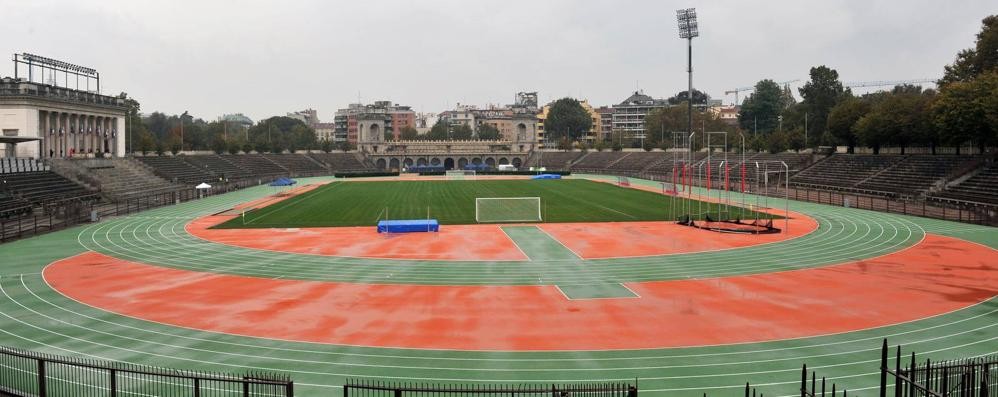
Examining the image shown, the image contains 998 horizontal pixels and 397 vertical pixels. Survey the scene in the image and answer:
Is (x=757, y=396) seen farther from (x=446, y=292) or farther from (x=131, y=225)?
(x=131, y=225)

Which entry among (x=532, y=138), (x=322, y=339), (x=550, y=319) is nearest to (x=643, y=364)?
(x=550, y=319)

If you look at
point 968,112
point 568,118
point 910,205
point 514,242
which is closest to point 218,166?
point 514,242

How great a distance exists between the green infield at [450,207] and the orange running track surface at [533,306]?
1968 centimetres

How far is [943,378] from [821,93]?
375 ft

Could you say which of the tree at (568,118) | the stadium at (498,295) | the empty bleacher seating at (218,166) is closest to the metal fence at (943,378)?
the stadium at (498,295)

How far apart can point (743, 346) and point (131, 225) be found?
4071cm

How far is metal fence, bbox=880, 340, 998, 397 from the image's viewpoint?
11352 mm

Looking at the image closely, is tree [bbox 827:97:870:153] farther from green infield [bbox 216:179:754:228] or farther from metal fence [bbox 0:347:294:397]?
metal fence [bbox 0:347:294:397]

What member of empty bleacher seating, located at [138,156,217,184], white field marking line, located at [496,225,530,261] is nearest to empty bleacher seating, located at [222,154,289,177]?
empty bleacher seating, located at [138,156,217,184]

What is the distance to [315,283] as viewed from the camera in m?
26.5

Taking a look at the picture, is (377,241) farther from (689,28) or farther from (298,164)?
(298,164)

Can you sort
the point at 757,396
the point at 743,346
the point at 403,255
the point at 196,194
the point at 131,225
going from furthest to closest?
the point at 196,194 → the point at 131,225 → the point at 403,255 → the point at 743,346 → the point at 757,396

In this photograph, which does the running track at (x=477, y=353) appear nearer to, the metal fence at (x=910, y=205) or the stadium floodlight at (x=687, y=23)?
the metal fence at (x=910, y=205)

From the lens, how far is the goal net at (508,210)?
48844 millimetres
